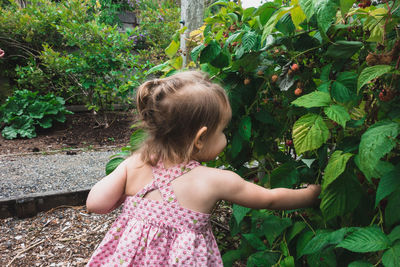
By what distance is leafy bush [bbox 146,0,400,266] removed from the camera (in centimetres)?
75

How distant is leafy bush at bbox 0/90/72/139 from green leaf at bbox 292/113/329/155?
5.29 metres

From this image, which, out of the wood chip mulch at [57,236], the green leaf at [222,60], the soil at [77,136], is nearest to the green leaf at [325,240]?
the green leaf at [222,60]

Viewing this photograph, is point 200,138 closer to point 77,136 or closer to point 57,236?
point 57,236

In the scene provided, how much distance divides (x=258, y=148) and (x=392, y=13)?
2.41 feet

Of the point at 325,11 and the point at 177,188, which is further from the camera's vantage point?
the point at 177,188

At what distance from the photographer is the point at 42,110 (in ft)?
17.6

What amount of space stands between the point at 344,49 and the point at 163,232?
2.80 feet

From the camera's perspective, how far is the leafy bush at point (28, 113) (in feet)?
16.9

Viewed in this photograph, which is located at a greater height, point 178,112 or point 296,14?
point 296,14

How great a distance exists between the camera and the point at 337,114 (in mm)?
796

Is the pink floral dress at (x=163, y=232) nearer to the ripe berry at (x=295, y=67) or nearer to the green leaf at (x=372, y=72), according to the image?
the ripe berry at (x=295, y=67)

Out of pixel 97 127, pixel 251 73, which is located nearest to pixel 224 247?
pixel 251 73

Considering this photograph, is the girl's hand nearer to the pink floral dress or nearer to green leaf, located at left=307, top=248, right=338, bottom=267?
green leaf, located at left=307, top=248, right=338, bottom=267

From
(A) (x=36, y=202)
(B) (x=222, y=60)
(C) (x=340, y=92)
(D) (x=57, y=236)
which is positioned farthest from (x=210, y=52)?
(A) (x=36, y=202)
